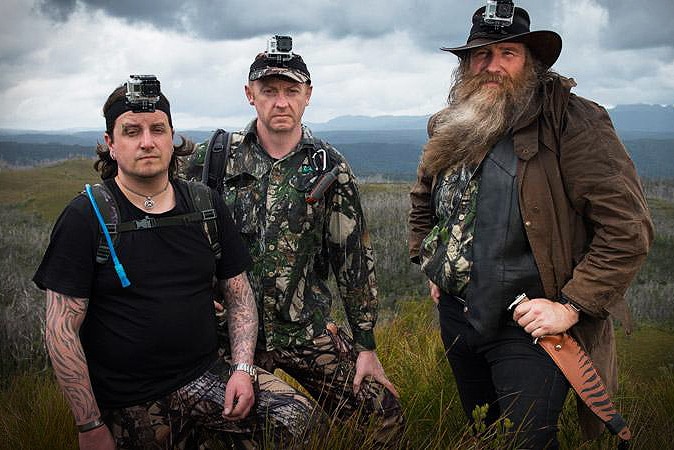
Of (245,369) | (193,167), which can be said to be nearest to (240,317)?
(245,369)

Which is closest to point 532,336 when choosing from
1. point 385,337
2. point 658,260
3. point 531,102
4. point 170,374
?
point 531,102

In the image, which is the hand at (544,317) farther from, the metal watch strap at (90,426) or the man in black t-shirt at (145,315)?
the metal watch strap at (90,426)

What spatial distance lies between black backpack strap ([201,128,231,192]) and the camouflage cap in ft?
1.30

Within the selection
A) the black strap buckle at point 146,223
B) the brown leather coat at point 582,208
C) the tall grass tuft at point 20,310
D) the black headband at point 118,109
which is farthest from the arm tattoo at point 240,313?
the tall grass tuft at point 20,310

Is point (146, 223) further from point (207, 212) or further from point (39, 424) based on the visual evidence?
point (39, 424)

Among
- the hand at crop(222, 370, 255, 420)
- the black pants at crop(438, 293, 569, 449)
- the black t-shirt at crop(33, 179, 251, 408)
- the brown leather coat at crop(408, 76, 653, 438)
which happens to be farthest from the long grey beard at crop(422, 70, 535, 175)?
the hand at crop(222, 370, 255, 420)

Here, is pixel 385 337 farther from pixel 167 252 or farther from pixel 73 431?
pixel 167 252

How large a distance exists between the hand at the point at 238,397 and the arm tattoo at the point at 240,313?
20cm

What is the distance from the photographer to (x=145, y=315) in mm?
2742

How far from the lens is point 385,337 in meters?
5.81

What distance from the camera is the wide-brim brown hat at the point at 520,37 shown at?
3.26 meters

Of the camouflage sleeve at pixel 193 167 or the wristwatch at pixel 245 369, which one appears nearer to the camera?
the wristwatch at pixel 245 369

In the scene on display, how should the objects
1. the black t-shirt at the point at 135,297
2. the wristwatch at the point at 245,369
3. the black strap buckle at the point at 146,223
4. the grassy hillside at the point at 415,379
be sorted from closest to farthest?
the black t-shirt at the point at 135,297 < the black strap buckle at the point at 146,223 < the wristwatch at the point at 245,369 < the grassy hillside at the point at 415,379

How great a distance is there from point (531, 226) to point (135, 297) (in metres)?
1.77
